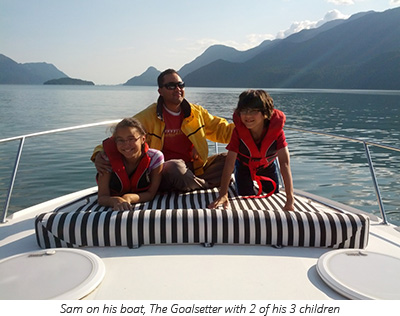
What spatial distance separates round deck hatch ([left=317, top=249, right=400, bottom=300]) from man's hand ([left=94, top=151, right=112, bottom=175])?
1605 millimetres

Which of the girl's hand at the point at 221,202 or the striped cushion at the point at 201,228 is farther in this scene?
the girl's hand at the point at 221,202

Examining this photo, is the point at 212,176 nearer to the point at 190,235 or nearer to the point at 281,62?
the point at 190,235

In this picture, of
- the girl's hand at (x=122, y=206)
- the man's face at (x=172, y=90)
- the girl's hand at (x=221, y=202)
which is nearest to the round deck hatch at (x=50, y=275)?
the girl's hand at (x=122, y=206)

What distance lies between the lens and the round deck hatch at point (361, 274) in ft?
4.63

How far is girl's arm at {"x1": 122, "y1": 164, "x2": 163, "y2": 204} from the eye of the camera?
8.11 feet

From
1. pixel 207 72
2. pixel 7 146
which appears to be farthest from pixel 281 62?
pixel 7 146

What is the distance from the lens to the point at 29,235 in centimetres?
227

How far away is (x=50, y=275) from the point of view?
1.52 m

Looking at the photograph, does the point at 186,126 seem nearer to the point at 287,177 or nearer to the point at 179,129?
the point at 179,129

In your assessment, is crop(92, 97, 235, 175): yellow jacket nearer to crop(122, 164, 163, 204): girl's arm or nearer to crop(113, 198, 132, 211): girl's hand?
crop(122, 164, 163, 204): girl's arm

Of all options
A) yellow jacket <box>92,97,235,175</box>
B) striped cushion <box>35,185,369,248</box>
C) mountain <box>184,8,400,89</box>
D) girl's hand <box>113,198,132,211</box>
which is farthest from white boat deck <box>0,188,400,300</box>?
mountain <box>184,8,400,89</box>

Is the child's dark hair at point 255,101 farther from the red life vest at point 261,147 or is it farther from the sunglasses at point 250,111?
the red life vest at point 261,147

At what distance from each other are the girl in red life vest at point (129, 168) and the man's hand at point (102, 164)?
0.03 m

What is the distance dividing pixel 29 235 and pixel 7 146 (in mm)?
8035
